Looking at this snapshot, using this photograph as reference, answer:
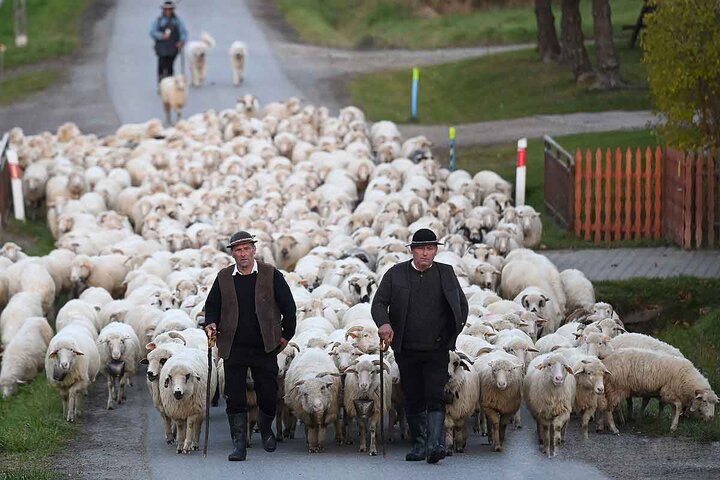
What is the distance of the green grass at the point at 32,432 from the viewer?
12.7 m

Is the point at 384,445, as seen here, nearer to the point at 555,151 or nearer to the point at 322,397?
the point at 322,397

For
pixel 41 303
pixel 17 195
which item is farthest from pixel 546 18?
pixel 41 303

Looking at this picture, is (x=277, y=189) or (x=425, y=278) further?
(x=277, y=189)

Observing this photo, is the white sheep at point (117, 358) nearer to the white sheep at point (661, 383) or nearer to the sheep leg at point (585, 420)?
the sheep leg at point (585, 420)

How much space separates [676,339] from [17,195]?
13.7 metres

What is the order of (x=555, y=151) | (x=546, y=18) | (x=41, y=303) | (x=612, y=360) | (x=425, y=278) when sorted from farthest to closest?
(x=546, y=18) < (x=555, y=151) < (x=41, y=303) < (x=612, y=360) < (x=425, y=278)

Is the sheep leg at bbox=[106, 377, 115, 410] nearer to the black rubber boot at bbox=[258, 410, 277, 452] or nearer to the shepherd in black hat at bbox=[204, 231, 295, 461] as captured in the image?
the black rubber boot at bbox=[258, 410, 277, 452]

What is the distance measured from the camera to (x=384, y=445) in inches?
529

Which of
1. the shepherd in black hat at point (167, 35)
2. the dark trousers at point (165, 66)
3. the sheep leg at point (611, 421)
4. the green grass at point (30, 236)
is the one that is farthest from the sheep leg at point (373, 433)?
the dark trousers at point (165, 66)

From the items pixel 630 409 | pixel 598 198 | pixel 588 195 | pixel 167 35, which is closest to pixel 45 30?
pixel 167 35

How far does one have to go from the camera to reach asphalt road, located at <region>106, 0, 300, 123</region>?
36.9 metres

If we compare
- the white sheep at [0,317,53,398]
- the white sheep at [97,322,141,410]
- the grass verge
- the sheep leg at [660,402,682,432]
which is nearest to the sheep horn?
the white sheep at [97,322,141,410]

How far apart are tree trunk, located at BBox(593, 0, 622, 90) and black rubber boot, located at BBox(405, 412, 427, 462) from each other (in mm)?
21153

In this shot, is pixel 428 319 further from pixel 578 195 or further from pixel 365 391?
pixel 578 195
